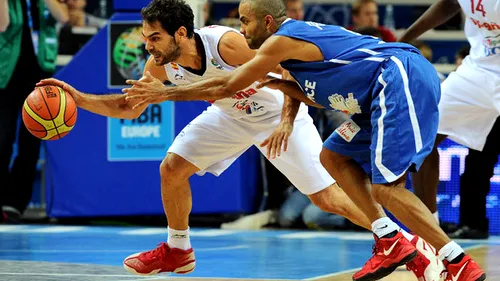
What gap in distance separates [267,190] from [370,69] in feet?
16.8

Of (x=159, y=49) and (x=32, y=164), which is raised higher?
(x=159, y=49)

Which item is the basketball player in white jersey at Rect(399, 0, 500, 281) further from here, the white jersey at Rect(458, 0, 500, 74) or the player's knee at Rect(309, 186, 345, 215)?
the player's knee at Rect(309, 186, 345, 215)

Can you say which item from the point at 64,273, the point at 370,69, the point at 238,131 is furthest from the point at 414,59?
the point at 64,273

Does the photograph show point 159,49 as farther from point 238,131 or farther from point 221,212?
point 221,212

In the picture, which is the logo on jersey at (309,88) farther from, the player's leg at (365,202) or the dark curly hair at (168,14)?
the dark curly hair at (168,14)

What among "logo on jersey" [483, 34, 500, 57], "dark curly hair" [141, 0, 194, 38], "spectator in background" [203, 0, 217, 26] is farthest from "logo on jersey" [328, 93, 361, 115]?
"spectator in background" [203, 0, 217, 26]

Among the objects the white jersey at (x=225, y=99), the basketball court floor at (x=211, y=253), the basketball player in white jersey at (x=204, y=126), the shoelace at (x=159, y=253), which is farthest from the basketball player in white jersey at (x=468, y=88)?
the shoelace at (x=159, y=253)

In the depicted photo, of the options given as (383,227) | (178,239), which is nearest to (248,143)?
(178,239)

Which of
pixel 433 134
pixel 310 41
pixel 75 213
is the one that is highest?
pixel 310 41

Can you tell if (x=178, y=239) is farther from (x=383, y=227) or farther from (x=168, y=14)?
(x=383, y=227)

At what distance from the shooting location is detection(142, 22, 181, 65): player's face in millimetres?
6684

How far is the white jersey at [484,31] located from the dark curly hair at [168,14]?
7.25 feet

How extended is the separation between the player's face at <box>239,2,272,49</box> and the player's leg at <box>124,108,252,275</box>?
1058mm

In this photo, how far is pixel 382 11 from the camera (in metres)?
15.2
